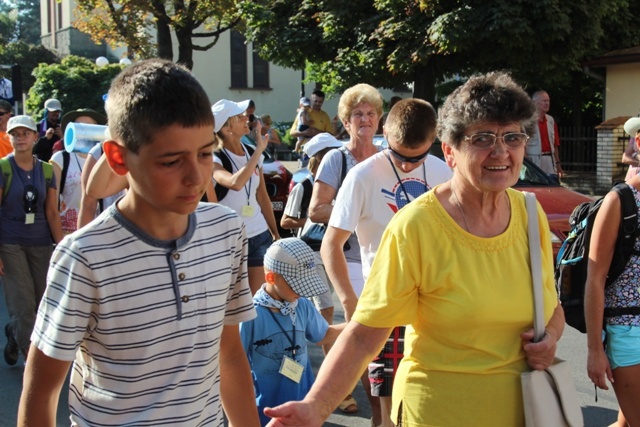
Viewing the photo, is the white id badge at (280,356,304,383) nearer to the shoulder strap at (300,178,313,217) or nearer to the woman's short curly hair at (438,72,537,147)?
the woman's short curly hair at (438,72,537,147)

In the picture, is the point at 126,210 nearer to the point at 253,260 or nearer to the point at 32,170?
the point at 253,260

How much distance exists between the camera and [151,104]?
2.19 metres

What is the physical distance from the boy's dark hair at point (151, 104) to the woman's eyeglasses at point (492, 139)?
38.2 inches

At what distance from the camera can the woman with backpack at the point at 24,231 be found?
21.9ft

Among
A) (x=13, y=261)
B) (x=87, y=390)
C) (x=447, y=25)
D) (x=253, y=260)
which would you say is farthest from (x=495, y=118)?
(x=447, y=25)

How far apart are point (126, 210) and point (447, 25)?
54.0 feet

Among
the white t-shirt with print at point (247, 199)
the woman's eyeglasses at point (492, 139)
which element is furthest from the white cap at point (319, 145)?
the woman's eyeglasses at point (492, 139)

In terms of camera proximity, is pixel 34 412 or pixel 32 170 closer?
pixel 34 412

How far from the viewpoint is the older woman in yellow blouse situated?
2.69 metres

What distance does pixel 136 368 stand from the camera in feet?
7.30

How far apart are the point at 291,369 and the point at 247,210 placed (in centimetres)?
259

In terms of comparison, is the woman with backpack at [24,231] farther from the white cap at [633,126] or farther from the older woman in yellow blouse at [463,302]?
the older woman in yellow blouse at [463,302]

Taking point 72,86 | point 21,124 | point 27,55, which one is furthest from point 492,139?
point 27,55

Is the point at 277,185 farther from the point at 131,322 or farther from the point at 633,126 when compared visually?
the point at 131,322
